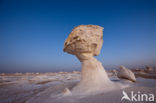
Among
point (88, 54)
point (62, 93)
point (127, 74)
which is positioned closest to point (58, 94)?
point (62, 93)

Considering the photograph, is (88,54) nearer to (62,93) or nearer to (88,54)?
(88,54)

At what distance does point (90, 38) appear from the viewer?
4836 mm

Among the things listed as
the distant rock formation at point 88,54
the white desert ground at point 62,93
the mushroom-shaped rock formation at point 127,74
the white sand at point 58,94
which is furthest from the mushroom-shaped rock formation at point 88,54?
the mushroom-shaped rock formation at point 127,74

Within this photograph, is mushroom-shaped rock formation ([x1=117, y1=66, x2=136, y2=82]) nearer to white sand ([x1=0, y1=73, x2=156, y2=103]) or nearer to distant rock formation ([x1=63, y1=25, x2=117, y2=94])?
white sand ([x1=0, y1=73, x2=156, y2=103])

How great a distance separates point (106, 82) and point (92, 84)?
0.80 meters

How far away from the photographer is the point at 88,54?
528 centimetres

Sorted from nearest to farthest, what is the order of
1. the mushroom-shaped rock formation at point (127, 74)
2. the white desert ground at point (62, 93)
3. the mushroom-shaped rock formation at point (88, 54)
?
the white desert ground at point (62, 93), the mushroom-shaped rock formation at point (88, 54), the mushroom-shaped rock formation at point (127, 74)

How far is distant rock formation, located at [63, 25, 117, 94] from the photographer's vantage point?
4699 millimetres

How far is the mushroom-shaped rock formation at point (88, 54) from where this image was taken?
4.69 metres

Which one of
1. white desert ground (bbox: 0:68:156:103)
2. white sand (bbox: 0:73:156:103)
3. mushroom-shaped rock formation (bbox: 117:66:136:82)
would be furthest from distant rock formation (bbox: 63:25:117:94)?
mushroom-shaped rock formation (bbox: 117:66:136:82)

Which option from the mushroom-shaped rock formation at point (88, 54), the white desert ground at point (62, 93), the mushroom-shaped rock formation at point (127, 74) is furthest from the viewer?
the mushroom-shaped rock formation at point (127, 74)

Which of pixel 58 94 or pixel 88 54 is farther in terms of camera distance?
pixel 88 54

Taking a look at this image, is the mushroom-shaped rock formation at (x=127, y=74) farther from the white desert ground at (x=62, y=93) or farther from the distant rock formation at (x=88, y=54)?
the distant rock formation at (x=88, y=54)

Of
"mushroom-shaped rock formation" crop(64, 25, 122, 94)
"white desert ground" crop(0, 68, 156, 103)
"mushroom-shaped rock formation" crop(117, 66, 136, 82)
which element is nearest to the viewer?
"white desert ground" crop(0, 68, 156, 103)
